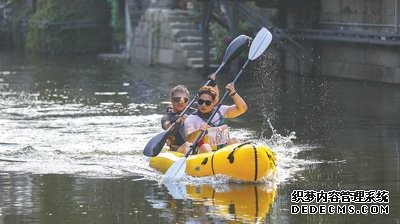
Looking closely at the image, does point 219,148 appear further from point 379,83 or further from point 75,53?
point 75,53

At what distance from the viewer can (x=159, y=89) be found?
A: 26812mm

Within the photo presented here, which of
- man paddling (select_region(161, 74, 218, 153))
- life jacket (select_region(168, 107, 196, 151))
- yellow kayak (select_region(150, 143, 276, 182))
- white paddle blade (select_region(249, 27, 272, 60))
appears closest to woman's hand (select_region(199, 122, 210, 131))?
yellow kayak (select_region(150, 143, 276, 182))

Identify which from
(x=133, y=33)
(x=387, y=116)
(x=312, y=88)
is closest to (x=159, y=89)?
(x=312, y=88)

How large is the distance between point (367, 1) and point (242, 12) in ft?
12.9

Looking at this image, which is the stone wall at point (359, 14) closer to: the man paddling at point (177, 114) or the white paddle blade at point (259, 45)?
the white paddle blade at point (259, 45)

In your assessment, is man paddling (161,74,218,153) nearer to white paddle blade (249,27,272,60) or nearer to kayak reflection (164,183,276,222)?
white paddle blade (249,27,272,60)

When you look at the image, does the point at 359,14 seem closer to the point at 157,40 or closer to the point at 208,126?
the point at 157,40

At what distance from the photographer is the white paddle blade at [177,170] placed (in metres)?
13.3

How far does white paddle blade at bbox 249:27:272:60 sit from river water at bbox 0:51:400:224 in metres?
1.49

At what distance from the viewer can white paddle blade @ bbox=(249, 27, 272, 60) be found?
15.9m

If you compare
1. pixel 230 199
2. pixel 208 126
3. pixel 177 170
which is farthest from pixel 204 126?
pixel 230 199

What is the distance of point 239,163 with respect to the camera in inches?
504

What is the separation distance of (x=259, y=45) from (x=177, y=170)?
10.8ft

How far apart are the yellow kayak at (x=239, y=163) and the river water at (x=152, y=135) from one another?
12 centimetres
